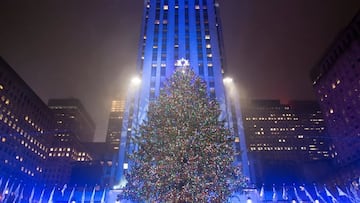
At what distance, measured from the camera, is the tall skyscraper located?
4047 centimetres

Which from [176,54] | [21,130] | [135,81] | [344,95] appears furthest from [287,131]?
[21,130]

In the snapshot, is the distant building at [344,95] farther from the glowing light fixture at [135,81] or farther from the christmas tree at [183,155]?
the christmas tree at [183,155]

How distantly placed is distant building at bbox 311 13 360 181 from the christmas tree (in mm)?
52859

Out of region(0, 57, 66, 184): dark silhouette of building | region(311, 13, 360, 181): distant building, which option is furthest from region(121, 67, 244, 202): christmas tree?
region(0, 57, 66, 184): dark silhouette of building

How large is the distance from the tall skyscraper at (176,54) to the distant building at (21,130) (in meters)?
48.9

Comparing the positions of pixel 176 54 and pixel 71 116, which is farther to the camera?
pixel 71 116

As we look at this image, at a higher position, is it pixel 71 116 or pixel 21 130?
pixel 71 116

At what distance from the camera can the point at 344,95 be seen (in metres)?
66.9

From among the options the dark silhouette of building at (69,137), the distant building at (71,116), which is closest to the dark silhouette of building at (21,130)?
the dark silhouette of building at (69,137)

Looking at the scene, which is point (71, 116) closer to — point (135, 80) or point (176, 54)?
point (135, 80)

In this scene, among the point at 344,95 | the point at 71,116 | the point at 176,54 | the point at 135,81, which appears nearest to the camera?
the point at 135,81

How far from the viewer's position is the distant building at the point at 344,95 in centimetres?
6044

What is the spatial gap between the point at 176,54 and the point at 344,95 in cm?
4935

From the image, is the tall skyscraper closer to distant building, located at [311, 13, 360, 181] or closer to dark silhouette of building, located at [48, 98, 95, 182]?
distant building, located at [311, 13, 360, 181]
